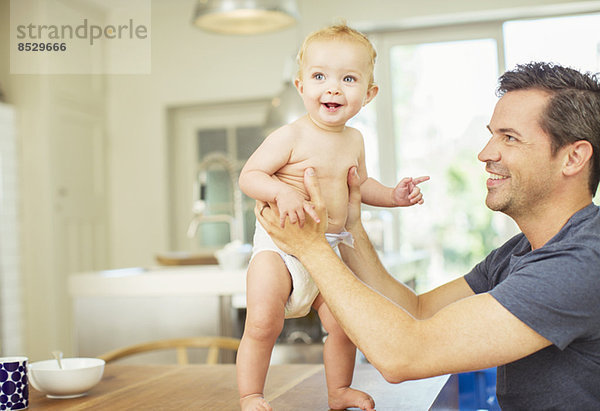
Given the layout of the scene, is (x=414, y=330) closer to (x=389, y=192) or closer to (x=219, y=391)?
(x=389, y=192)

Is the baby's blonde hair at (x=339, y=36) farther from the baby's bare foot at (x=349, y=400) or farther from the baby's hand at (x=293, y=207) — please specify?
the baby's bare foot at (x=349, y=400)

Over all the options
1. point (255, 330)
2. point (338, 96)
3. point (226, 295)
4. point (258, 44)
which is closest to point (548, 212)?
point (338, 96)

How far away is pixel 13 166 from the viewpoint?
15.2ft

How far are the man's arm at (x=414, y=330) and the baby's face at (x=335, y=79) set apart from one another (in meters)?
0.13

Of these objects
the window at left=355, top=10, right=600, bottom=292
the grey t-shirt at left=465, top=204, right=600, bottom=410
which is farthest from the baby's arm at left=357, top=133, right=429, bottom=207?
the window at left=355, top=10, right=600, bottom=292

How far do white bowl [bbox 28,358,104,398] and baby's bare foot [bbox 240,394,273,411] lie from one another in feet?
1.37

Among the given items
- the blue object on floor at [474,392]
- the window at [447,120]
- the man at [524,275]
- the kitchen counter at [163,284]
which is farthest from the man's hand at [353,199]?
the window at [447,120]

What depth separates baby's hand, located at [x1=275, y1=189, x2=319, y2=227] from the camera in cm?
111

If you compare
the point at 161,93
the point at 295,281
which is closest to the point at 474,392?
the point at 295,281

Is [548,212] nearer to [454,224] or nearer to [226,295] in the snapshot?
[226,295]

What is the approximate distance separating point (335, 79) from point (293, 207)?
0.82ft

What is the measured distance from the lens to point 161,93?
535cm

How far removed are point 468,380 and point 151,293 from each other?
4.53 feet

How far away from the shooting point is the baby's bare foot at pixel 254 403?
1115 millimetres
